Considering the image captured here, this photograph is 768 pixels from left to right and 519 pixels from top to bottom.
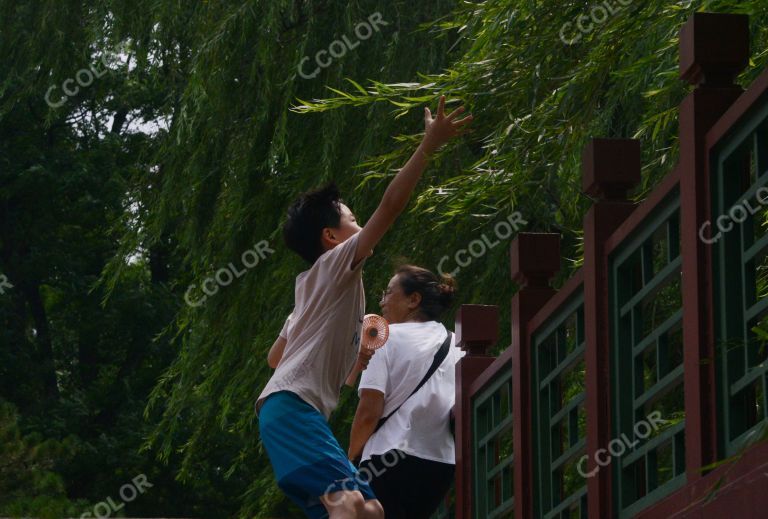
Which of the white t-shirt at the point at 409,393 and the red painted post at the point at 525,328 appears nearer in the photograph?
the red painted post at the point at 525,328

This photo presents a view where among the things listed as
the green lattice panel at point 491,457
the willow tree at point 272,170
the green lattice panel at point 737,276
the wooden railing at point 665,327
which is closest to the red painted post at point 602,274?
the wooden railing at point 665,327

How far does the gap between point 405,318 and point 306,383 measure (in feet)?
5.06

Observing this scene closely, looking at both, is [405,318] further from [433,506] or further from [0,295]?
[0,295]

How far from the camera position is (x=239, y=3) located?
9.50 metres

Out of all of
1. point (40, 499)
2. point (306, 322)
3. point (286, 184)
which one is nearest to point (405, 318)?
point (306, 322)

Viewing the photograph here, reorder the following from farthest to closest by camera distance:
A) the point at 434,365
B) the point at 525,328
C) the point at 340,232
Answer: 1. the point at 434,365
2. the point at 525,328
3. the point at 340,232

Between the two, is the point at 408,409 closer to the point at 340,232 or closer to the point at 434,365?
the point at 434,365

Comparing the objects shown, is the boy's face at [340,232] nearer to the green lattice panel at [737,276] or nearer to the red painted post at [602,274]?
the red painted post at [602,274]

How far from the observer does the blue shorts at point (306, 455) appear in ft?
12.3

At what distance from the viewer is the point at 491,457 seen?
532 cm

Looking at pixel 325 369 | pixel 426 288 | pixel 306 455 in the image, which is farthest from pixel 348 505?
pixel 426 288

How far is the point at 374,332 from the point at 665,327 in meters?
1.82

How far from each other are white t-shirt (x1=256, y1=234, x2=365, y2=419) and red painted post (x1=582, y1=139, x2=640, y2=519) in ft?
2.07

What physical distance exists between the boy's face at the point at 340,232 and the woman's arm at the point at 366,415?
1.04 metres
